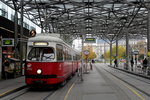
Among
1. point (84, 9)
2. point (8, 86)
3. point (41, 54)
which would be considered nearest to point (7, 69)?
point (8, 86)

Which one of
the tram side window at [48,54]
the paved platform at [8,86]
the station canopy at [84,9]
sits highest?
the station canopy at [84,9]

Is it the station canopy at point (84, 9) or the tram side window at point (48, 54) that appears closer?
the tram side window at point (48, 54)

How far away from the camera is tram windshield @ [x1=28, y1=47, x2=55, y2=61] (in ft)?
46.2

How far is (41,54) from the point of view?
14.2 m

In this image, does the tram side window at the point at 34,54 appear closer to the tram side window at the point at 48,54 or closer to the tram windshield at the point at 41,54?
the tram windshield at the point at 41,54

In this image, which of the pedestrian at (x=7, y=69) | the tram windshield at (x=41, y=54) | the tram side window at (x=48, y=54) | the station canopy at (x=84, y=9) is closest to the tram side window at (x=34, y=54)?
the tram windshield at (x=41, y=54)

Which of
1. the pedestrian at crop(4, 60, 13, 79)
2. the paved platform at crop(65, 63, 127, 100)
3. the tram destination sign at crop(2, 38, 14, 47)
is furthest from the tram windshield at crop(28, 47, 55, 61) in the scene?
the pedestrian at crop(4, 60, 13, 79)

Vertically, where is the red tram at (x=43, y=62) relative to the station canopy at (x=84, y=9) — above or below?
below

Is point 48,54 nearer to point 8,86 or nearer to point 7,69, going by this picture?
point 8,86

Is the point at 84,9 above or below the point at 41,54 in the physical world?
above

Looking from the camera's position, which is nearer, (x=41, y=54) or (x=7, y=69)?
(x=41, y=54)

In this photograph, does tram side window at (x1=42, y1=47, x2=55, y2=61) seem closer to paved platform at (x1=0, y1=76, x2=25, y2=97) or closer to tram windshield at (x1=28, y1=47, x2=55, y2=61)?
tram windshield at (x1=28, y1=47, x2=55, y2=61)

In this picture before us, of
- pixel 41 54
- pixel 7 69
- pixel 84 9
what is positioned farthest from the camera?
pixel 84 9

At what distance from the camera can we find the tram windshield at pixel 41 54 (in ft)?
46.2
